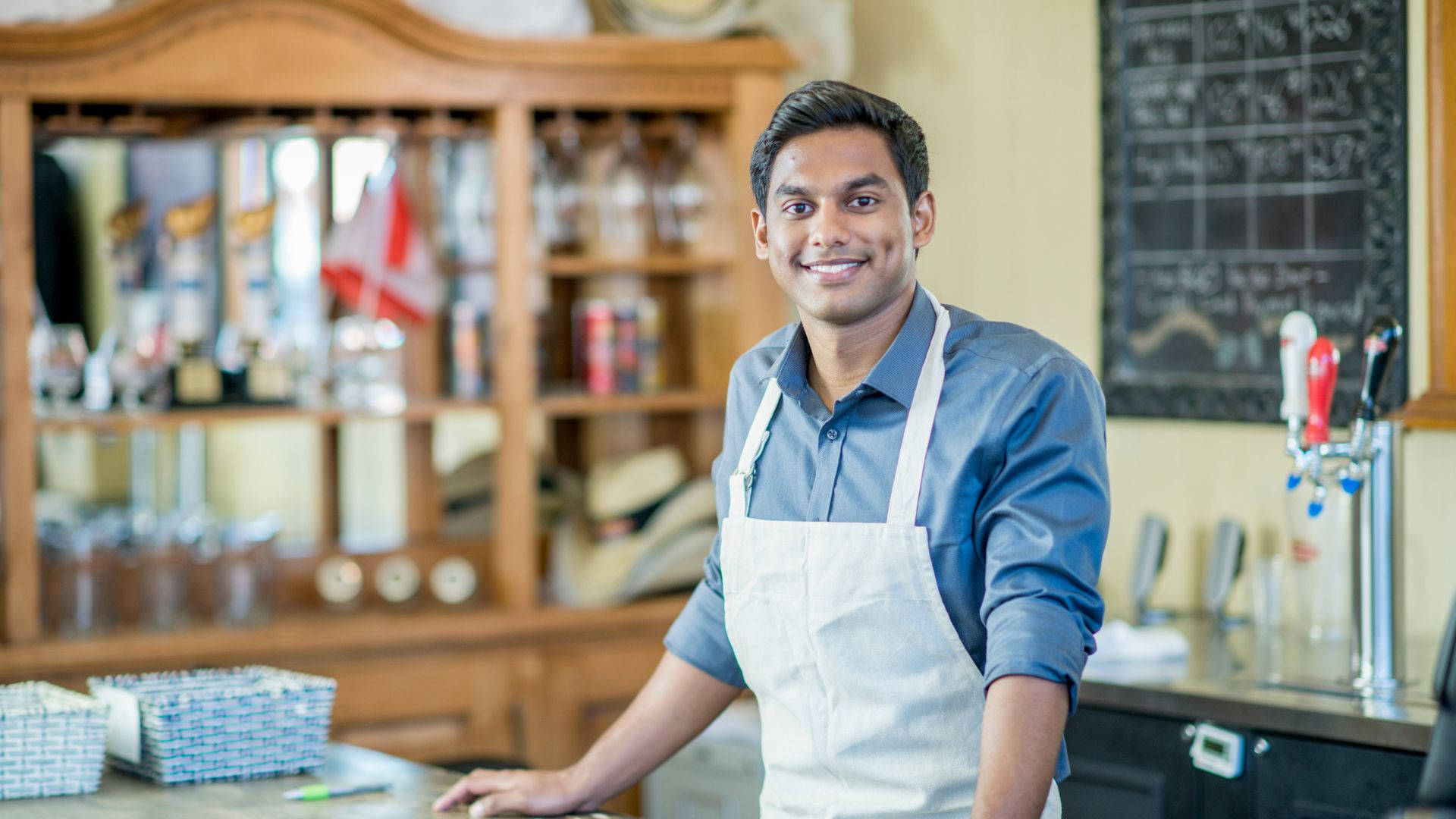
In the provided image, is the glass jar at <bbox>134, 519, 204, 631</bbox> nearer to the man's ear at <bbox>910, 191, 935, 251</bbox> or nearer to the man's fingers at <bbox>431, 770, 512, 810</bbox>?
the man's fingers at <bbox>431, 770, 512, 810</bbox>

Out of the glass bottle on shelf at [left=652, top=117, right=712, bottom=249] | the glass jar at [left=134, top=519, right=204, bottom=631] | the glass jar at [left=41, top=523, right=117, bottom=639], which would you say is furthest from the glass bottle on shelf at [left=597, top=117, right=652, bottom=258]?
the glass jar at [left=41, top=523, right=117, bottom=639]

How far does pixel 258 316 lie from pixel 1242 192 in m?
2.09

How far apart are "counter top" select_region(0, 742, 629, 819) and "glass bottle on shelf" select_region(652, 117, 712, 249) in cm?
200

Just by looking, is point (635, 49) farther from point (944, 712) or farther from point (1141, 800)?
point (944, 712)

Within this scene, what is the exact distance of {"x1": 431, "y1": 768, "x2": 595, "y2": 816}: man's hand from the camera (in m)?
1.94

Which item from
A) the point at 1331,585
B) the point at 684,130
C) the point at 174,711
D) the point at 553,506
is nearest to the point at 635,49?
the point at 684,130

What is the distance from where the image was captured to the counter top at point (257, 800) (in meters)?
1.92

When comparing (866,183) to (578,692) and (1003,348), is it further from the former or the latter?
(578,692)

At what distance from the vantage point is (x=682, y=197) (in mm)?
3938

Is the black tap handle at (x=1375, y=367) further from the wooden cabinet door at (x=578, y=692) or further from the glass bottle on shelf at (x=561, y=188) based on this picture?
the glass bottle on shelf at (x=561, y=188)

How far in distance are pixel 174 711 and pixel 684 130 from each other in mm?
2163

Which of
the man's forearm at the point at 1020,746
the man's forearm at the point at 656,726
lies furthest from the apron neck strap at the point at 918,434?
the man's forearm at the point at 656,726

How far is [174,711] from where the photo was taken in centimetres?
206

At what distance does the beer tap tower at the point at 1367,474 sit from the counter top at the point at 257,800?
4.15 feet
